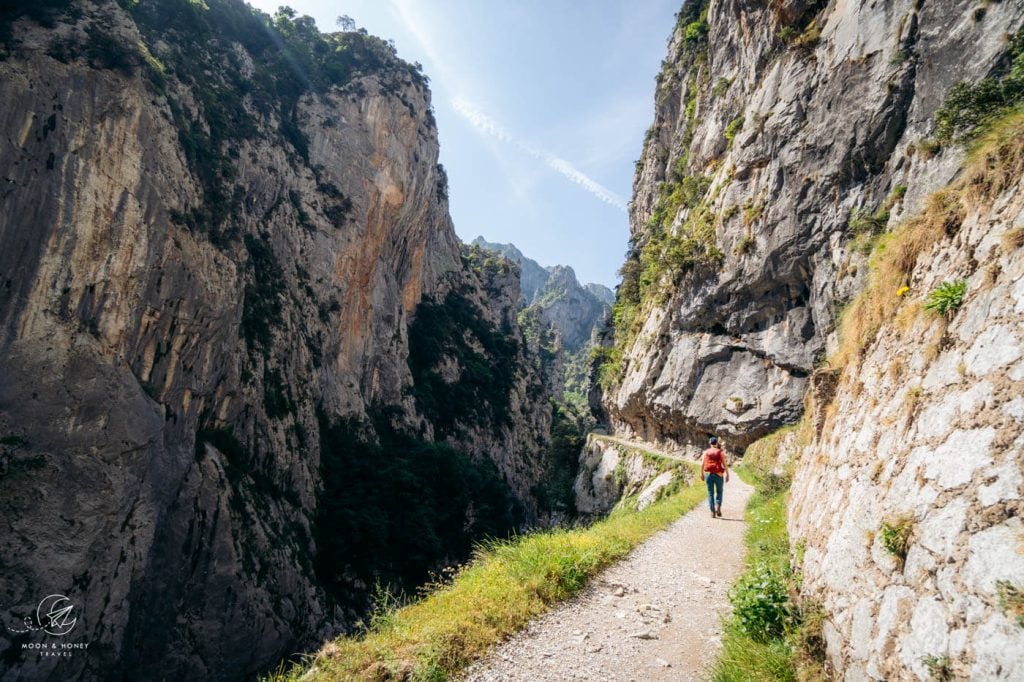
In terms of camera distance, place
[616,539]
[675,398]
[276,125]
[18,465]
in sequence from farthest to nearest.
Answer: [276,125] < [675,398] < [18,465] < [616,539]

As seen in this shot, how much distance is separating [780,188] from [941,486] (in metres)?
25.4

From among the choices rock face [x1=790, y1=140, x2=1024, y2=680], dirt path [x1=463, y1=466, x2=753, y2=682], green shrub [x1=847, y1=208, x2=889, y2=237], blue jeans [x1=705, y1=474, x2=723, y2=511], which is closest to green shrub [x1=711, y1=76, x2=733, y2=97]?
green shrub [x1=847, y1=208, x2=889, y2=237]

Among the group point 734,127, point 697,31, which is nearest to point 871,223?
point 734,127

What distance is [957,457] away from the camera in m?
2.75

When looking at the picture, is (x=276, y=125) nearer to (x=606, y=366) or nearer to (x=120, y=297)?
(x=120, y=297)

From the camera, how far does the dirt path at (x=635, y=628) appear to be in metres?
4.09

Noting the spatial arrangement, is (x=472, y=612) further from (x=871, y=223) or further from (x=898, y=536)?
(x=871, y=223)

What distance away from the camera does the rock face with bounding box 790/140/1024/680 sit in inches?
88.7

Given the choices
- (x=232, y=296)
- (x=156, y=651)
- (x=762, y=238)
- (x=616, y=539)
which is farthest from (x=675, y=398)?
(x=156, y=651)

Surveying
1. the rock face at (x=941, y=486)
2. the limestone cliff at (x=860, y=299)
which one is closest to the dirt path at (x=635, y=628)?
the limestone cliff at (x=860, y=299)

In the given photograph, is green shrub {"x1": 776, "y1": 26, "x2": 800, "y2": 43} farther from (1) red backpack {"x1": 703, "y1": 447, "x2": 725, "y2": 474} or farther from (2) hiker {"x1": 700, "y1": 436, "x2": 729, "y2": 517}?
(1) red backpack {"x1": 703, "y1": 447, "x2": 725, "y2": 474}

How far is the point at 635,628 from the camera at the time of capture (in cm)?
489

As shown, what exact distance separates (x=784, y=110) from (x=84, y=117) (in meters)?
31.2

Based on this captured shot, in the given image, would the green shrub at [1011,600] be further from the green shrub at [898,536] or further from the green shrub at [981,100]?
the green shrub at [981,100]
